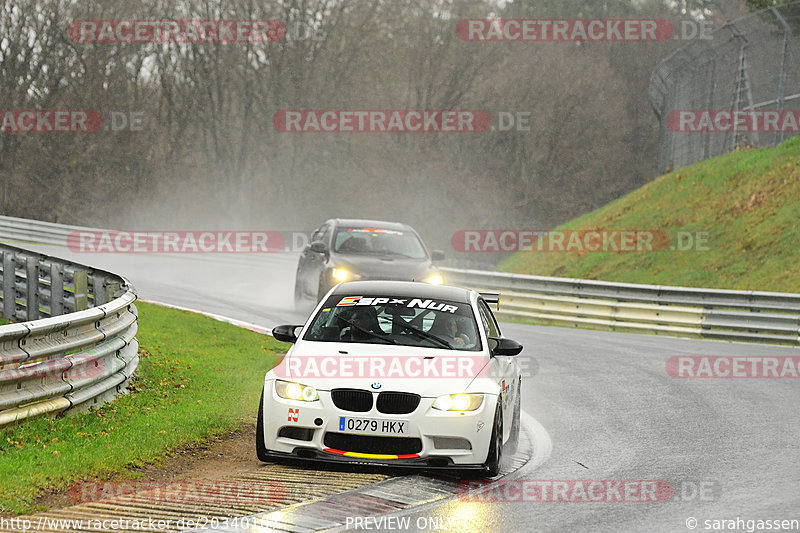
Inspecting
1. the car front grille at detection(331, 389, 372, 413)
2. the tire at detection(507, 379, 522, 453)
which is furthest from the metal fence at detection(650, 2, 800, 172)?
the car front grille at detection(331, 389, 372, 413)

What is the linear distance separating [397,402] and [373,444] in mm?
358

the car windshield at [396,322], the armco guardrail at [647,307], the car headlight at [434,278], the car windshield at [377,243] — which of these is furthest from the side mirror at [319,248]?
the car windshield at [396,322]

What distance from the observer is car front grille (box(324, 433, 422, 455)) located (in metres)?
7.94

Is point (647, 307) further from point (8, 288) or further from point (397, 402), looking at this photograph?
point (397, 402)

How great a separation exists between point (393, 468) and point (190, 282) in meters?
19.3

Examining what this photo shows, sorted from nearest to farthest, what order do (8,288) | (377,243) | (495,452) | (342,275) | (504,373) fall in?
(495,452)
(504,373)
(8,288)
(342,275)
(377,243)

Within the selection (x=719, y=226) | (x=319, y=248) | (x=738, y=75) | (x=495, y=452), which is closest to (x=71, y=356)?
(x=495, y=452)

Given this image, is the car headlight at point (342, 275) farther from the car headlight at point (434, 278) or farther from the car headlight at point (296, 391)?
the car headlight at point (296, 391)

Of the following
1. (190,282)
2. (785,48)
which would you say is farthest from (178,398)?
(785,48)

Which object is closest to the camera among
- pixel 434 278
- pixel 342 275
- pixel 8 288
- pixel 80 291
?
pixel 80 291

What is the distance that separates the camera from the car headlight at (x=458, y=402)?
805 centimetres

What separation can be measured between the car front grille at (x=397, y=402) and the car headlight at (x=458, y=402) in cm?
17

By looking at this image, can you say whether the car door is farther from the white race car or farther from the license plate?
the license plate

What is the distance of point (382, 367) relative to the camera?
834 cm
